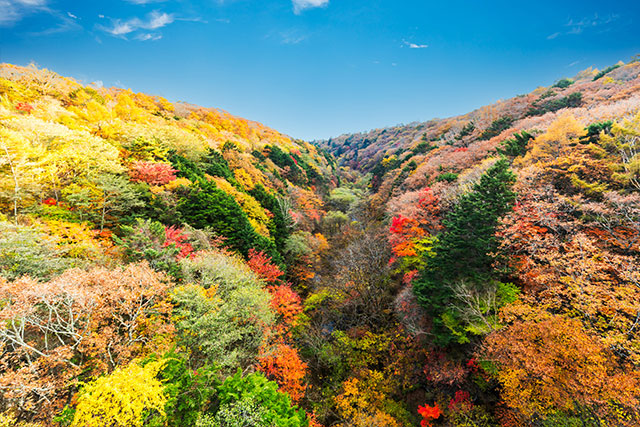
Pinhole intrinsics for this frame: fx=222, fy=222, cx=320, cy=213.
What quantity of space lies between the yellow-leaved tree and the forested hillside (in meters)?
0.08

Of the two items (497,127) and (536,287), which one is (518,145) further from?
(497,127)

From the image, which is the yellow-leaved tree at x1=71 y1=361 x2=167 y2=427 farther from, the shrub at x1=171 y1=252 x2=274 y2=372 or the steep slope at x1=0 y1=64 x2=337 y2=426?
the shrub at x1=171 y1=252 x2=274 y2=372

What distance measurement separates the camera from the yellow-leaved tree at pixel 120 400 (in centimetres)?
698

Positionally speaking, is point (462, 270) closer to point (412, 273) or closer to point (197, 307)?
point (412, 273)

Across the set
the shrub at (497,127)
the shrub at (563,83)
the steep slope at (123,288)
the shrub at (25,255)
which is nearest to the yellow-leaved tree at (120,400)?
the steep slope at (123,288)

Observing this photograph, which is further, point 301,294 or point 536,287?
point 301,294

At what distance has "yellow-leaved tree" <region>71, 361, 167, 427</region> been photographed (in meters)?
6.98

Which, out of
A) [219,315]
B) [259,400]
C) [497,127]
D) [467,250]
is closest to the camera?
[259,400]

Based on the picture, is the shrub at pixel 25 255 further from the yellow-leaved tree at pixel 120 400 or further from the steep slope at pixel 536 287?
the steep slope at pixel 536 287

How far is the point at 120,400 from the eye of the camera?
24.8ft

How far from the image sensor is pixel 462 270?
15422 millimetres

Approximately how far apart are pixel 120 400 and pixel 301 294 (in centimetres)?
2204

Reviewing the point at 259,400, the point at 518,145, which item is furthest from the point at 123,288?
the point at 518,145

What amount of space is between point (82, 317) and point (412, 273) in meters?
21.4
